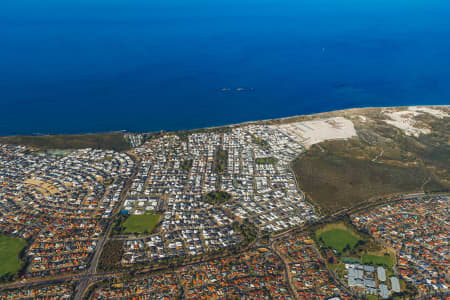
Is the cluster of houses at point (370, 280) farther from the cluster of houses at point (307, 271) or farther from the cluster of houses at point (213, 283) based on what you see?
the cluster of houses at point (213, 283)

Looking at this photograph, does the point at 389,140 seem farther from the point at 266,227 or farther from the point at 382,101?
the point at 266,227

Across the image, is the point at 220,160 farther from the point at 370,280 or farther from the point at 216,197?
the point at 370,280

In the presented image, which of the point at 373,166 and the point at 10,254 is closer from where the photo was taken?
the point at 10,254

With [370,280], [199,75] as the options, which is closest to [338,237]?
[370,280]

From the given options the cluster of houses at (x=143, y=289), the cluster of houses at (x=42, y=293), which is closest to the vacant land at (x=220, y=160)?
the cluster of houses at (x=143, y=289)

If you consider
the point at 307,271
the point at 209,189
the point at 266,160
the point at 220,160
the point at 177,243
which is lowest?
the point at 307,271

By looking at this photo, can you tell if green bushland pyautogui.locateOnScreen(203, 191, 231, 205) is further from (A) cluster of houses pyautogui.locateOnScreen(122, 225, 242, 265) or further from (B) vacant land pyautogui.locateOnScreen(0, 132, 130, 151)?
(B) vacant land pyautogui.locateOnScreen(0, 132, 130, 151)

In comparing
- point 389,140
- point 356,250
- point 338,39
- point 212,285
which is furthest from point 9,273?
point 338,39

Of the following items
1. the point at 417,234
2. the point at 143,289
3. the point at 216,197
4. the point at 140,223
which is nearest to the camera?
the point at 143,289
